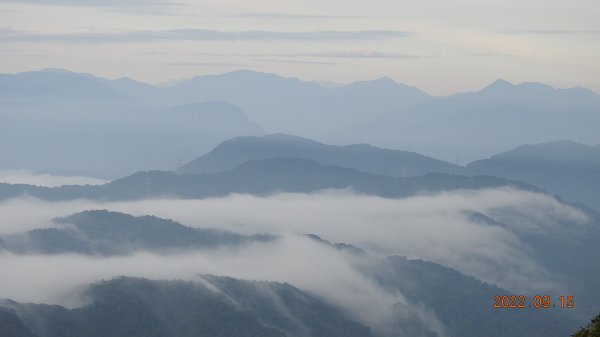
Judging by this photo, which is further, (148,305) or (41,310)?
(148,305)

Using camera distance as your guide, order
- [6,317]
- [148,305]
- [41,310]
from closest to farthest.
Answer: [6,317], [41,310], [148,305]

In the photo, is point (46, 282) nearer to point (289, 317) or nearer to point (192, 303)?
point (192, 303)

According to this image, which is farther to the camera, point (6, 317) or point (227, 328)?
point (227, 328)

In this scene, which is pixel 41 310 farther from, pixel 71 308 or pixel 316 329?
pixel 316 329

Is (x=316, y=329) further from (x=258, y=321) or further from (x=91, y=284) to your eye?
(x=91, y=284)

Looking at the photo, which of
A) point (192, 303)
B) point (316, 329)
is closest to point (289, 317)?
point (316, 329)

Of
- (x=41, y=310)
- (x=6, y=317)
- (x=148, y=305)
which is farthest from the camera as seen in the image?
(x=148, y=305)

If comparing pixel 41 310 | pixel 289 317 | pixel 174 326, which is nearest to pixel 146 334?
pixel 174 326
